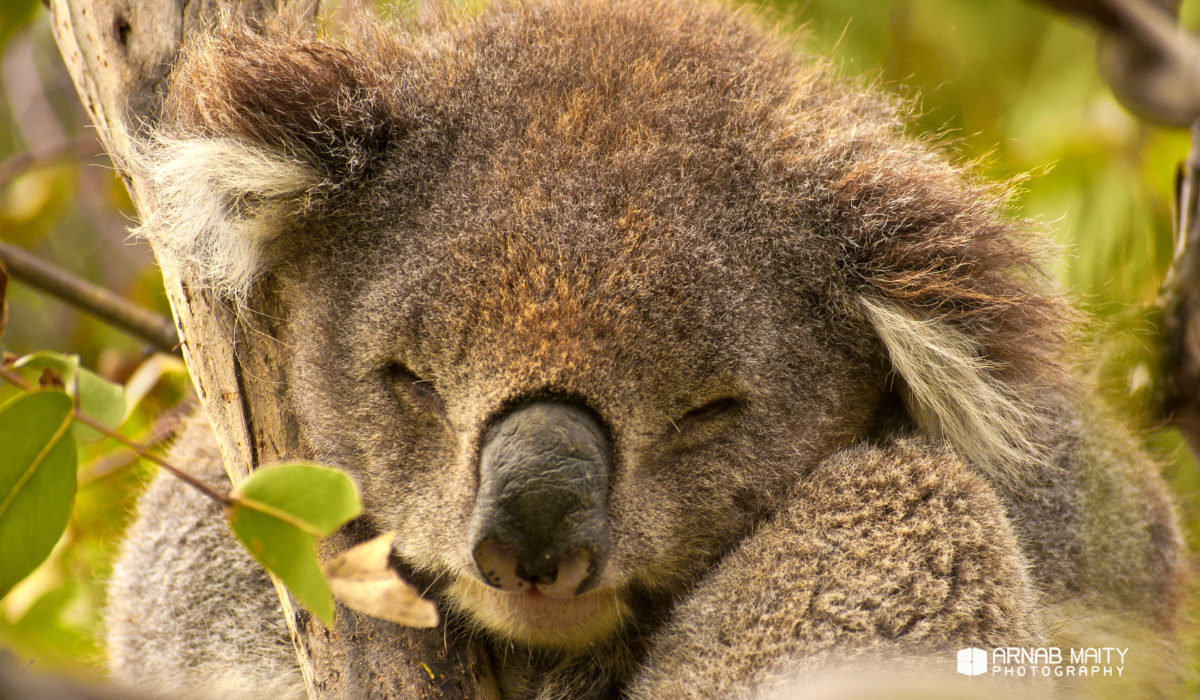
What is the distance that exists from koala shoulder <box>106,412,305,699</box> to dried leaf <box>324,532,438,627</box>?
1.21m

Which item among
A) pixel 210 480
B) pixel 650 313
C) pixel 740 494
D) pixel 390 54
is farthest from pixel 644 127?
pixel 210 480

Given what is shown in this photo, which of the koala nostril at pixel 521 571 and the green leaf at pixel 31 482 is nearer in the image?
the green leaf at pixel 31 482

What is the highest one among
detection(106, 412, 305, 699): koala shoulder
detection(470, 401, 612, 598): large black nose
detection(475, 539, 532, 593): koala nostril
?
detection(470, 401, 612, 598): large black nose

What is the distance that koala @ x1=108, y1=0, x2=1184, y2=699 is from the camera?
74.9 inches

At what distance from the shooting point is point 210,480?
2664mm

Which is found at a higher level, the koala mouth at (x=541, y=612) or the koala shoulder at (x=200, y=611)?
the koala mouth at (x=541, y=612)

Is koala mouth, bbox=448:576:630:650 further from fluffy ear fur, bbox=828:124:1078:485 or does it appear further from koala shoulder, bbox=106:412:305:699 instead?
fluffy ear fur, bbox=828:124:1078:485

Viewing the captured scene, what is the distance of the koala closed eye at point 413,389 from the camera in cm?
203

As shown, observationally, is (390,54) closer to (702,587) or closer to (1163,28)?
(702,587)

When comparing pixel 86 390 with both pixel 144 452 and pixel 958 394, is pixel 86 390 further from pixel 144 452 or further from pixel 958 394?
pixel 958 394

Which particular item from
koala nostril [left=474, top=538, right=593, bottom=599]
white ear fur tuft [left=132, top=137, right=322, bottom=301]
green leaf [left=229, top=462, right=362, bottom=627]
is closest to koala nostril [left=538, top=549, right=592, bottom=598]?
koala nostril [left=474, top=538, right=593, bottom=599]

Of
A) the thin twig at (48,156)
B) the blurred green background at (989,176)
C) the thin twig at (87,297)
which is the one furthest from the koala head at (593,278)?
the thin twig at (48,156)

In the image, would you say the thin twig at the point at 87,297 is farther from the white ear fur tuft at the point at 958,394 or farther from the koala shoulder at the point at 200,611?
the white ear fur tuft at the point at 958,394

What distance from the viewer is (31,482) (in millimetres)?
1657
